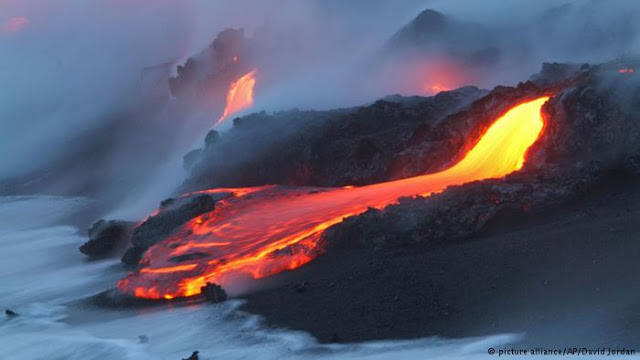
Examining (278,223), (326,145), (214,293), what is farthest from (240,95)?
(214,293)

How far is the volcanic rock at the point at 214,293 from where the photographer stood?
37.8 feet

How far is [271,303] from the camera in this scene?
35.2 ft

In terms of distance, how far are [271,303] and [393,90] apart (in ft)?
56.8

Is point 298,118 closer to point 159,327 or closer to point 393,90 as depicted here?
point 393,90

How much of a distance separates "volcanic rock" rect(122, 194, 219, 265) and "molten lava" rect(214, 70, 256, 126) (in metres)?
12.2

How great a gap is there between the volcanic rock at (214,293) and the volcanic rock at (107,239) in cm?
708

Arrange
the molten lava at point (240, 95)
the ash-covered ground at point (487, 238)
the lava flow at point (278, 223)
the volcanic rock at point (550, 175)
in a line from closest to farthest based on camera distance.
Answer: the ash-covered ground at point (487, 238), the volcanic rock at point (550, 175), the lava flow at point (278, 223), the molten lava at point (240, 95)

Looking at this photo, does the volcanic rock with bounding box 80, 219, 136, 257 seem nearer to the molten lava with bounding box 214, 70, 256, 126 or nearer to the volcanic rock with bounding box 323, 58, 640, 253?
the volcanic rock with bounding box 323, 58, 640, 253

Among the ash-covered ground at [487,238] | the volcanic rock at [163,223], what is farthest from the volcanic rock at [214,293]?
the volcanic rock at [163,223]

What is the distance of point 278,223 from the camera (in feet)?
48.7

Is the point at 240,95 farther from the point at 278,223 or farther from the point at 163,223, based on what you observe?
the point at 278,223

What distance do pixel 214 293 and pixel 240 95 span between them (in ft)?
64.5

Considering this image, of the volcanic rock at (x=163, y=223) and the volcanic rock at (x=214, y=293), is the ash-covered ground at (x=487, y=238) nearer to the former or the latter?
the volcanic rock at (x=163, y=223)

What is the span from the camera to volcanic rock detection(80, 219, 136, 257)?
18.2 m
